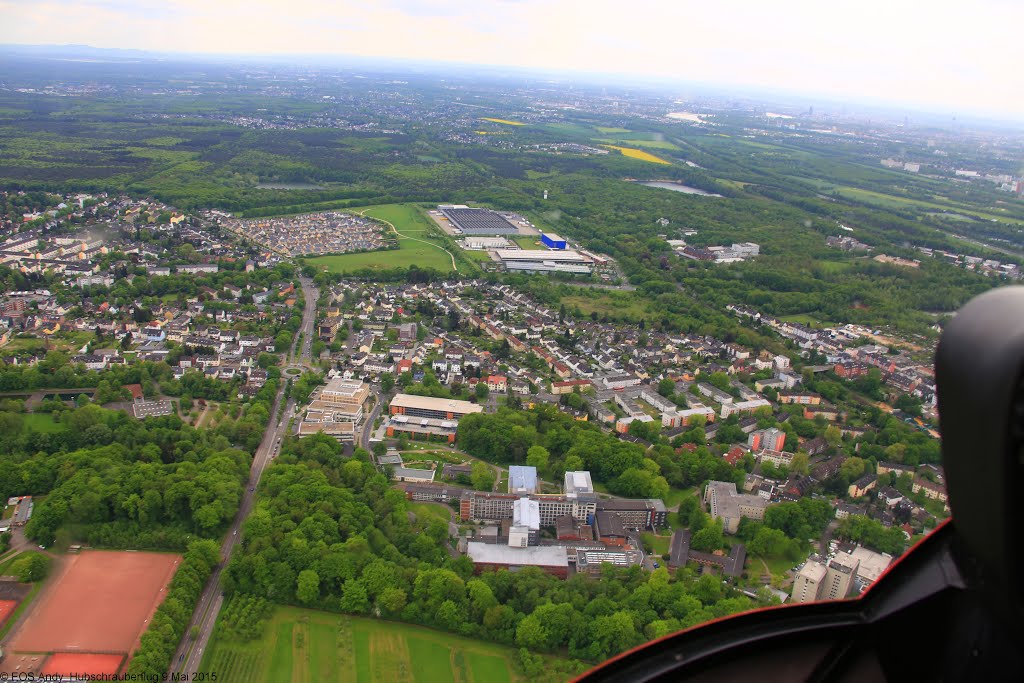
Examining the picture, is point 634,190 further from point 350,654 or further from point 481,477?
point 350,654

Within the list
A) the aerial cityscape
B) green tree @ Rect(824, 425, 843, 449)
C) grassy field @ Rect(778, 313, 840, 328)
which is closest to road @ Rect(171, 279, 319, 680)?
the aerial cityscape

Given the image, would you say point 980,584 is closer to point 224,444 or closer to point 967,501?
point 967,501

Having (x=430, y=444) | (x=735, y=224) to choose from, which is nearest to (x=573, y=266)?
(x=735, y=224)

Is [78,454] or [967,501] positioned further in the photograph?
[78,454]

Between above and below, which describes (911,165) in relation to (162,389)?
above

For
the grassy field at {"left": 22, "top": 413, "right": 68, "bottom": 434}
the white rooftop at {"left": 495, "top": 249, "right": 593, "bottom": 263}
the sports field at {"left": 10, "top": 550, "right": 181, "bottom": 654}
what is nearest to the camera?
the sports field at {"left": 10, "top": 550, "right": 181, "bottom": 654}

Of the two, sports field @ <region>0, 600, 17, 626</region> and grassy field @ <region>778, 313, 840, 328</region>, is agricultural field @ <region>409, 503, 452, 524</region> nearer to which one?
sports field @ <region>0, 600, 17, 626</region>
